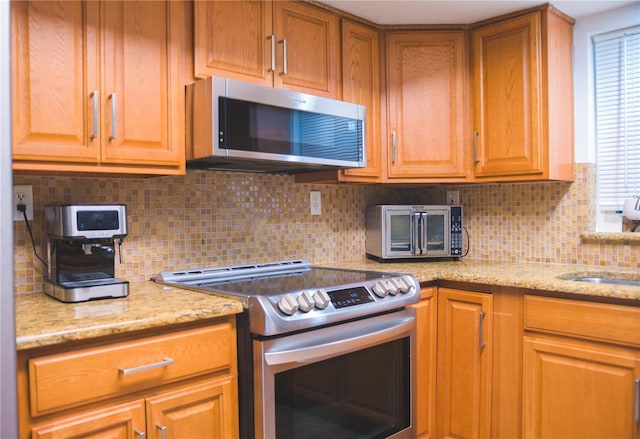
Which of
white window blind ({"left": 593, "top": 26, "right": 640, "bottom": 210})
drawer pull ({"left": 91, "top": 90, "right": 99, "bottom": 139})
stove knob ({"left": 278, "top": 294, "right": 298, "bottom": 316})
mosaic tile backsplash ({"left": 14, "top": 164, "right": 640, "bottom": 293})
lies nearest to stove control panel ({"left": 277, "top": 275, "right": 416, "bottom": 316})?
stove knob ({"left": 278, "top": 294, "right": 298, "bottom": 316})

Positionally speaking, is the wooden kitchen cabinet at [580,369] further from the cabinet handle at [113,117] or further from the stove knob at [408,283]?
the cabinet handle at [113,117]

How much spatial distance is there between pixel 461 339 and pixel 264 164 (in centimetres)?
113

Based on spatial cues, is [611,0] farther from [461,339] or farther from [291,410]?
[291,410]

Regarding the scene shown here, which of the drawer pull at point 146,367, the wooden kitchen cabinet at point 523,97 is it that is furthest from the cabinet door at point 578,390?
the drawer pull at point 146,367

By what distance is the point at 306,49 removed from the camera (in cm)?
219

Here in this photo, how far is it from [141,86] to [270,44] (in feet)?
1.95

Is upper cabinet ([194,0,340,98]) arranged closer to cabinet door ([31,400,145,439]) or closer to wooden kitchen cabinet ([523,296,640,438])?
cabinet door ([31,400,145,439])

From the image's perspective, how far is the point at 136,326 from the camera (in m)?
1.33

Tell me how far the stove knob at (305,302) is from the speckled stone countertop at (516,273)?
2.14 ft

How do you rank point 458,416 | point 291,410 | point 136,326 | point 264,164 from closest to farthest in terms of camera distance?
point 136,326
point 291,410
point 264,164
point 458,416

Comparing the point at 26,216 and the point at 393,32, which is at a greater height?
the point at 393,32

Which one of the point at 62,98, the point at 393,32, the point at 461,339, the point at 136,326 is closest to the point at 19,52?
the point at 62,98

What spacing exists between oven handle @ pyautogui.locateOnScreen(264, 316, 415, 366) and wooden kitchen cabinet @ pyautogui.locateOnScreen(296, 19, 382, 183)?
0.73m

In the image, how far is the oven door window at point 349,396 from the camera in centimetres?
163
